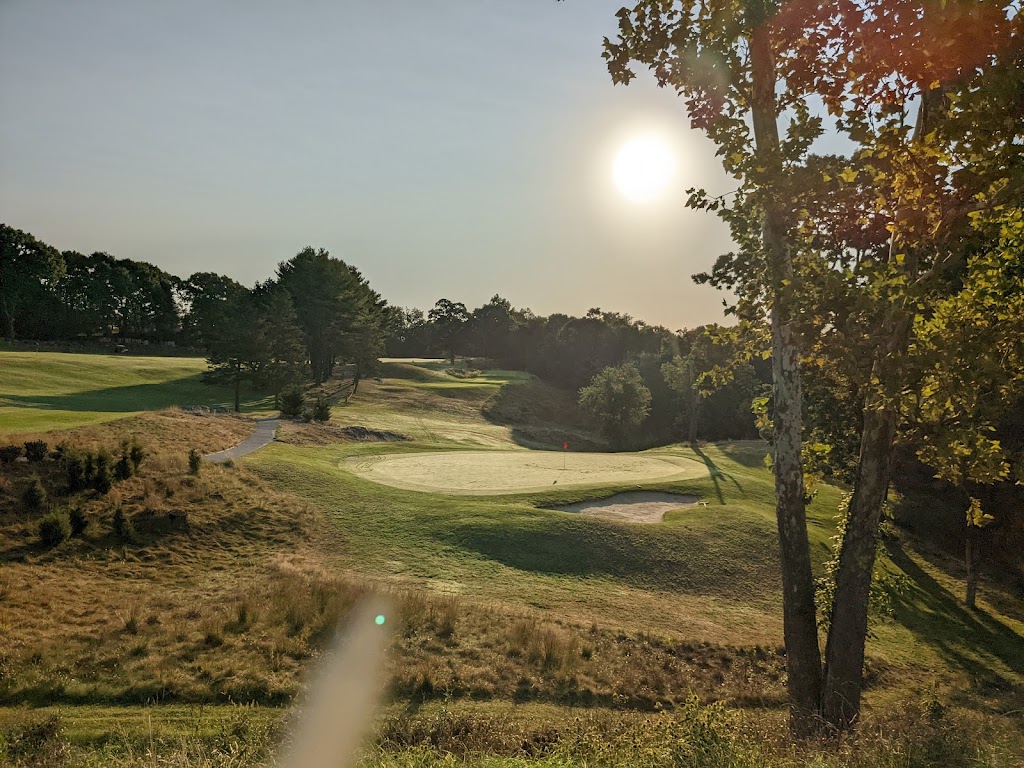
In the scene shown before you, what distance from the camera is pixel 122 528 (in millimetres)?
17516

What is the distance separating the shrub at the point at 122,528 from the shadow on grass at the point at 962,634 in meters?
23.0

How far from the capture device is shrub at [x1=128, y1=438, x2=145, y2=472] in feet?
68.0

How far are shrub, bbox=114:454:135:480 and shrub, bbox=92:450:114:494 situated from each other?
1.83ft

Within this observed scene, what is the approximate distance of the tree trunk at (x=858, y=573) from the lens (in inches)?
317

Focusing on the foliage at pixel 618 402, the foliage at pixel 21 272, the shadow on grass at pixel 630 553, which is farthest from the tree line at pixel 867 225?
the foliage at pixel 21 272

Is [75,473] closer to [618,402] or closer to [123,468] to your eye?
[123,468]

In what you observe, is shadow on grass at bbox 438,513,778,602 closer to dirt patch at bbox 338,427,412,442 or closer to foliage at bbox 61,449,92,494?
foliage at bbox 61,449,92,494

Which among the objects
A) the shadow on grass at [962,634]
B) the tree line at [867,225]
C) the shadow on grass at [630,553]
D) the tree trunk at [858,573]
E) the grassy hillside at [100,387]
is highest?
the tree line at [867,225]

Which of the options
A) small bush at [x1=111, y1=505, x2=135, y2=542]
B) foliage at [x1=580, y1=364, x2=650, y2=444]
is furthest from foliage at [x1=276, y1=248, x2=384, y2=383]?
small bush at [x1=111, y1=505, x2=135, y2=542]

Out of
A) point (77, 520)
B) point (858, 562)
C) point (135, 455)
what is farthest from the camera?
point (135, 455)

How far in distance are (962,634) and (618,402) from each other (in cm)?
4509

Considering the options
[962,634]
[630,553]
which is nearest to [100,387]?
[630,553]

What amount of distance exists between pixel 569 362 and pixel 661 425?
26212 mm

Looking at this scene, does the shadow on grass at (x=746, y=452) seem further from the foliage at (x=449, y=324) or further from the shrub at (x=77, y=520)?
the foliage at (x=449, y=324)
